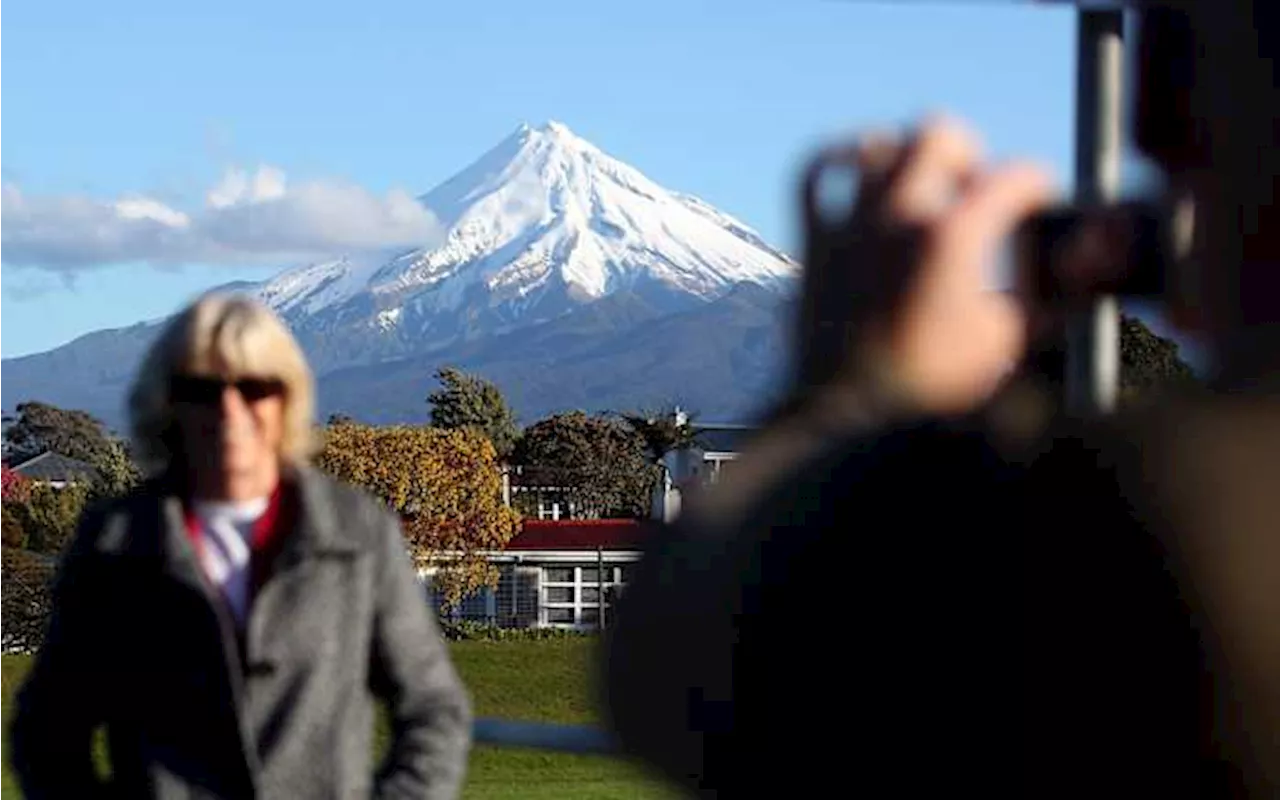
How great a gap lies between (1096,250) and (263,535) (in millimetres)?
2058

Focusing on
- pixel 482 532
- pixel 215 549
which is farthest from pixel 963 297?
pixel 482 532

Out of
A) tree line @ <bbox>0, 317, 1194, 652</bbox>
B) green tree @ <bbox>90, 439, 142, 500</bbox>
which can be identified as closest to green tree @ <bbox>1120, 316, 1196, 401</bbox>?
tree line @ <bbox>0, 317, 1194, 652</bbox>

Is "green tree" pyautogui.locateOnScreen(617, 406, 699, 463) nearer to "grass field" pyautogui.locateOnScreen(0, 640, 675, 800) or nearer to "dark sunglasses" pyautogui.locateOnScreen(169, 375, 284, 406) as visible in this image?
"grass field" pyautogui.locateOnScreen(0, 640, 675, 800)

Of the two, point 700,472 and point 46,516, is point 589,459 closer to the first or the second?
point 46,516

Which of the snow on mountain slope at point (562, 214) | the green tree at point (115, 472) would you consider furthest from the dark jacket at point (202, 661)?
the snow on mountain slope at point (562, 214)

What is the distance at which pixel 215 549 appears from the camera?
9.37 ft

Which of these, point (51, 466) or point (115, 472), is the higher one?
point (51, 466)

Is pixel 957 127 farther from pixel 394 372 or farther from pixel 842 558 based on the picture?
pixel 394 372

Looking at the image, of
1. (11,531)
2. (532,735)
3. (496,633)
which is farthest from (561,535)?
(532,735)

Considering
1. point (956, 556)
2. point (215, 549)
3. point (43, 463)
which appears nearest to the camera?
point (956, 556)

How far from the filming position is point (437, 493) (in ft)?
127

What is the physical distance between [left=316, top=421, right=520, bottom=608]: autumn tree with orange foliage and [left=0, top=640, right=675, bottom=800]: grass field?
5.47 m

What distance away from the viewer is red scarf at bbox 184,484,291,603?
2.85 meters

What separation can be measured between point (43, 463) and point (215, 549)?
6056 cm
